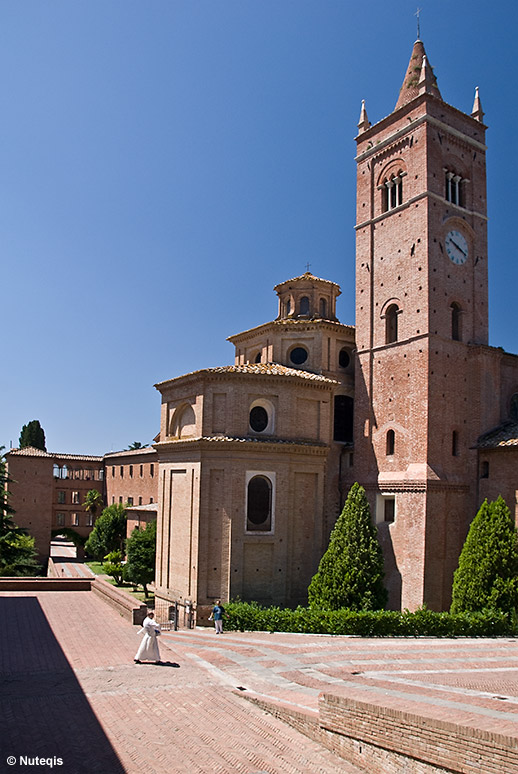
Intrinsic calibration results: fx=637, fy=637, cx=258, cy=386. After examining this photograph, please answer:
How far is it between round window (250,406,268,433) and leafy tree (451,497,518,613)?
8.63 meters

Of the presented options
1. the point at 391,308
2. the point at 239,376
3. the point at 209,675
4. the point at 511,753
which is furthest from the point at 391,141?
the point at 511,753

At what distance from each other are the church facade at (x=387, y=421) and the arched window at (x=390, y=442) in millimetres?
43

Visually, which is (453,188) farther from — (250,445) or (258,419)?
(250,445)

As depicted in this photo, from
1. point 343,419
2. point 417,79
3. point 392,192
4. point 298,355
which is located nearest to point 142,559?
point 343,419

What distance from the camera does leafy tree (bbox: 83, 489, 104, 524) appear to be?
5522cm

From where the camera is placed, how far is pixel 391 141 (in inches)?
1026

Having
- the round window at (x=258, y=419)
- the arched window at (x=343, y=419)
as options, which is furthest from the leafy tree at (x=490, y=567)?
the round window at (x=258, y=419)

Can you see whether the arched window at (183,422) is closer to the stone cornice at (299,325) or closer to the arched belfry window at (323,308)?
the stone cornice at (299,325)

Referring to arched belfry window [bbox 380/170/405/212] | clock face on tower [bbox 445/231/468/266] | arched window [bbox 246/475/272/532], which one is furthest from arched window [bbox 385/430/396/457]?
arched belfry window [bbox 380/170/405/212]

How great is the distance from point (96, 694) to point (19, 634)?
19.0 ft

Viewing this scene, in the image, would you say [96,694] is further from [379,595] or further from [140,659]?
[379,595]

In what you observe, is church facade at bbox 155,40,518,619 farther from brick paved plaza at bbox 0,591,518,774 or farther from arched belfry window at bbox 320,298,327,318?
brick paved plaza at bbox 0,591,518,774

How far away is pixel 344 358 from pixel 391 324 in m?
3.86

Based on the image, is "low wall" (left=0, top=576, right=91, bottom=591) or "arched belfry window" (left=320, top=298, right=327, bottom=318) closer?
"low wall" (left=0, top=576, right=91, bottom=591)
